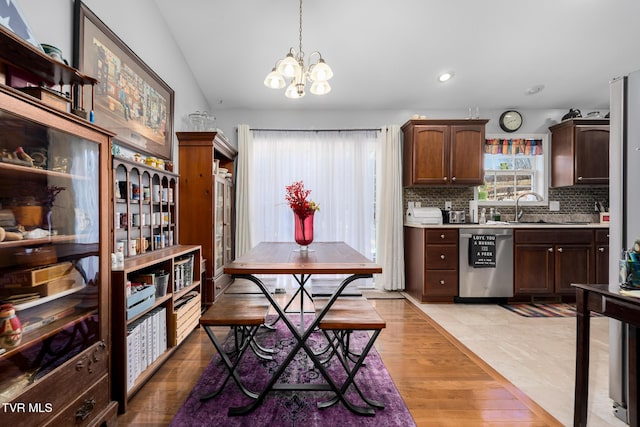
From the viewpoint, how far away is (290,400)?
1.86 meters

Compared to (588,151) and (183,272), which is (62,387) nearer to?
(183,272)

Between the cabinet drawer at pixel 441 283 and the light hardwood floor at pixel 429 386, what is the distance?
1061mm

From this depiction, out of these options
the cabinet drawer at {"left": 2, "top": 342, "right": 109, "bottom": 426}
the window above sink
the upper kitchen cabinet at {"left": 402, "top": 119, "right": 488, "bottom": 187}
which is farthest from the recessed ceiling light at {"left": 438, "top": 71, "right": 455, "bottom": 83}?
the cabinet drawer at {"left": 2, "top": 342, "right": 109, "bottom": 426}

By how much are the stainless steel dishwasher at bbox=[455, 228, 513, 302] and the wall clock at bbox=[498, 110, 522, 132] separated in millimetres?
1645

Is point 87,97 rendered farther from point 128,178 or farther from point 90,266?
point 90,266

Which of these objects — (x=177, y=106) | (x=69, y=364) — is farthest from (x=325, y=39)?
(x=69, y=364)

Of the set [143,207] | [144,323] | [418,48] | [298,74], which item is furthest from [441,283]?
[143,207]

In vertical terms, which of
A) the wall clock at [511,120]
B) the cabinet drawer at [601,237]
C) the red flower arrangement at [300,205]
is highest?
the wall clock at [511,120]

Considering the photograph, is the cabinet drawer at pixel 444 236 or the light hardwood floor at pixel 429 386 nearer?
the light hardwood floor at pixel 429 386

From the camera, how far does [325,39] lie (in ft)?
→ 11.1

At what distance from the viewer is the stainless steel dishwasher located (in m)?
3.84

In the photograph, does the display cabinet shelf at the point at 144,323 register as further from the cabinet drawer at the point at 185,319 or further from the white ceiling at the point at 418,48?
the white ceiling at the point at 418,48

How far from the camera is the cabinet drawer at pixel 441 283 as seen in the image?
387 centimetres

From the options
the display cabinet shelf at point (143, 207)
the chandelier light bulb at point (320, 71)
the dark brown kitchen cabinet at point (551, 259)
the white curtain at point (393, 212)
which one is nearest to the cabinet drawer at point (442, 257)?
the white curtain at point (393, 212)
